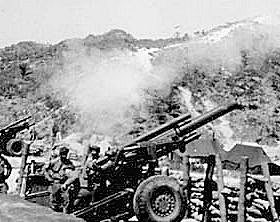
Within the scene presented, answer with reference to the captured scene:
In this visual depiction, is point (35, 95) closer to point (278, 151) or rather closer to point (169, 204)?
point (278, 151)

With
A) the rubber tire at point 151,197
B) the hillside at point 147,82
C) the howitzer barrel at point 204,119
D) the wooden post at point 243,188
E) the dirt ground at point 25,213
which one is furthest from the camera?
the hillside at point 147,82

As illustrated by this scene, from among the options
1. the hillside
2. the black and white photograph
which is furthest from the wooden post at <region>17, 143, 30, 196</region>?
the hillside

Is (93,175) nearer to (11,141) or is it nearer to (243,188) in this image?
(243,188)

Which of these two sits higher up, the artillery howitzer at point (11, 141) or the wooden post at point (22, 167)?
the artillery howitzer at point (11, 141)

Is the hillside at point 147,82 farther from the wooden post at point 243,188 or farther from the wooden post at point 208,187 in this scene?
the wooden post at point 243,188

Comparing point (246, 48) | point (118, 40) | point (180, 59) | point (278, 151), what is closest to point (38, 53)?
point (118, 40)

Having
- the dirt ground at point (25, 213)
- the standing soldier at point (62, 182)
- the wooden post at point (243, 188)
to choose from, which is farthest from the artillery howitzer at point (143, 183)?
the dirt ground at point (25, 213)

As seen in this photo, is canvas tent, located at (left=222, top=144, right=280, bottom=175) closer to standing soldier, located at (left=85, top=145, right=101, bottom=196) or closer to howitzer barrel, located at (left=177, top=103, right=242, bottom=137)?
howitzer barrel, located at (left=177, top=103, right=242, bottom=137)

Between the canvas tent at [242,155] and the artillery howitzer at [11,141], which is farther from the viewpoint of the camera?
the canvas tent at [242,155]

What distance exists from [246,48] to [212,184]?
2698 cm

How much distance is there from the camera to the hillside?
92.9ft

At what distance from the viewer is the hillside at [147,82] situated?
28328mm

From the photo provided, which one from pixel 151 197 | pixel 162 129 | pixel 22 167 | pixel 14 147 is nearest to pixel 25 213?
pixel 151 197

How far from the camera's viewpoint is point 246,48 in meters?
37.3
